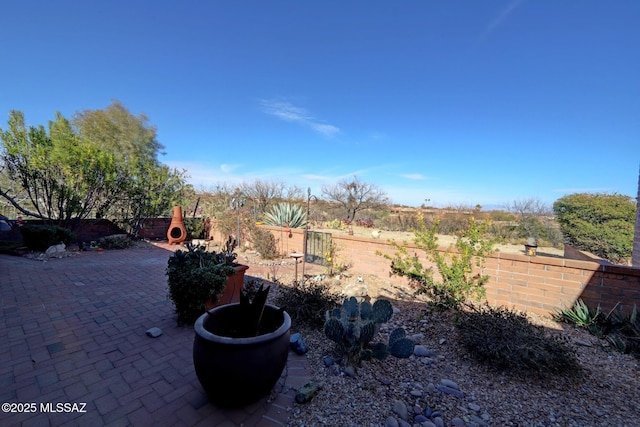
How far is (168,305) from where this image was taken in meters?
3.46

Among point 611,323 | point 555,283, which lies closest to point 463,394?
point 611,323

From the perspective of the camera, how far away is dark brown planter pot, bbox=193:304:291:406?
1481 mm

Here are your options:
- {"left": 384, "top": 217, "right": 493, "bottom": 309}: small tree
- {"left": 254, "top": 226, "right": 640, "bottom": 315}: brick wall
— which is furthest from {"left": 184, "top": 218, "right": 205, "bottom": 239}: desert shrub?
{"left": 254, "top": 226, "right": 640, "bottom": 315}: brick wall

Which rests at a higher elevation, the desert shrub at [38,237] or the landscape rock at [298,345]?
the desert shrub at [38,237]

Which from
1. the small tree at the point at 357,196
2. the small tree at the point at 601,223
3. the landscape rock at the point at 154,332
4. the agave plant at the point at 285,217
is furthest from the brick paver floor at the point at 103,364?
the small tree at the point at 357,196

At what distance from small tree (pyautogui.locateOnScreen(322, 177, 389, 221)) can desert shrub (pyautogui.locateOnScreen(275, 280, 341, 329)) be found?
40.8 feet

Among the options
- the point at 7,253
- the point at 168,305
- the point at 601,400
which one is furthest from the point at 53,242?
the point at 601,400

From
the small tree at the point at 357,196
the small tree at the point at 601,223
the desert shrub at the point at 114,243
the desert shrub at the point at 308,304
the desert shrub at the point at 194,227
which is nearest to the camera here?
the desert shrub at the point at 308,304

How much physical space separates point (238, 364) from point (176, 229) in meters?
8.47

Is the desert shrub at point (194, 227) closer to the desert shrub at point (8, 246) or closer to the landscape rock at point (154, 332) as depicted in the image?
the desert shrub at point (8, 246)

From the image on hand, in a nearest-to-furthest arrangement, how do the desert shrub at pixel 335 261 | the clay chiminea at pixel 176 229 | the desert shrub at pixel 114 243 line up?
the desert shrub at pixel 335 261
the desert shrub at pixel 114 243
the clay chiminea at pixel 176 229

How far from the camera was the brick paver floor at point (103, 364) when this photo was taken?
1.60 meters

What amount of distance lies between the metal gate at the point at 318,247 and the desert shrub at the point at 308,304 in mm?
2728

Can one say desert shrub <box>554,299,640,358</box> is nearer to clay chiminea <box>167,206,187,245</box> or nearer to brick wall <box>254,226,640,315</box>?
brick wall <box>254,226,640,315</box>
